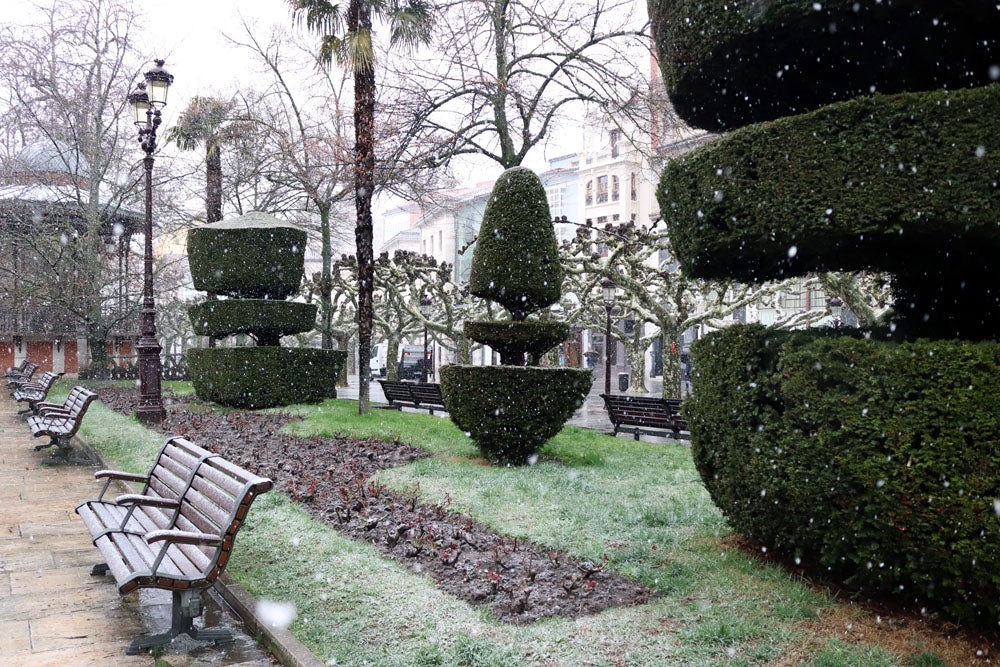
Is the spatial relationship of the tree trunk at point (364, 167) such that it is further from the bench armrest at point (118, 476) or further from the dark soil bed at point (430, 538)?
the bench armrest at point (118, 476)

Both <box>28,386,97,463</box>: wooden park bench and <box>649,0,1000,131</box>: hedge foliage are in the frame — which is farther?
<box>28,386,97,463</box>: wooden park bench

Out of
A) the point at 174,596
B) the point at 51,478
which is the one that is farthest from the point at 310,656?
the point at 51,478

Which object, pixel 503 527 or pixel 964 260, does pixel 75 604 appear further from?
pixel 964 260

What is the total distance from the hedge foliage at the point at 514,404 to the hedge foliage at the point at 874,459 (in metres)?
4.84

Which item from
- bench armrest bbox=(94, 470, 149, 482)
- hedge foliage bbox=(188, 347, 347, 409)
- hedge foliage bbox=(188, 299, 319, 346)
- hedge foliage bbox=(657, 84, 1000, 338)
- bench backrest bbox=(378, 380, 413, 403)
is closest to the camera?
hedge foliage bbox=(657, 84, 1000, 338)

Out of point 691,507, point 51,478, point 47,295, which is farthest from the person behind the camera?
point 47,295

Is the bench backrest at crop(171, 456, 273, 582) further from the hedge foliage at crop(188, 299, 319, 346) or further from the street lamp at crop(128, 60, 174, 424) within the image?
the hedge foliage at crop(188, 299, 319, 346)

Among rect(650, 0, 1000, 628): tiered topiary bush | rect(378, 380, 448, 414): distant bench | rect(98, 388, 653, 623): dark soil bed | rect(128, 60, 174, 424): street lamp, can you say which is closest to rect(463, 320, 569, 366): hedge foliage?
rect(98, 388, 653, 623): dark soil bed

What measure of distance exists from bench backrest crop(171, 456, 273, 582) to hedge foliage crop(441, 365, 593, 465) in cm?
502

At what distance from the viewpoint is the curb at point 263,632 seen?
4.05 meters

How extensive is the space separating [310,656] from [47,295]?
26.5 m

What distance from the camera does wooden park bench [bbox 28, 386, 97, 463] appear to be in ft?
35.3

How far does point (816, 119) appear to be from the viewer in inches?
181

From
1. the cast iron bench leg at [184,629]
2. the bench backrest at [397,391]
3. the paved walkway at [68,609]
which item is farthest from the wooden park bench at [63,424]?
the bench backrest at [397,391]
